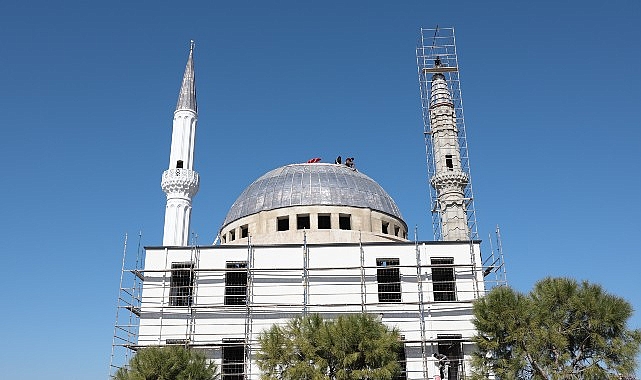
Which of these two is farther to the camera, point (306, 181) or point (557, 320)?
point (306, 181)

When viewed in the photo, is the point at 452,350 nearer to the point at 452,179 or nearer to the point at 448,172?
the point at 452,179

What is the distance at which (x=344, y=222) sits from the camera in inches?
1240

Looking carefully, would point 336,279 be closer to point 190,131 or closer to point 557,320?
point 557,320

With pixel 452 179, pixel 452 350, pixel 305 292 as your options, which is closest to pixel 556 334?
pixel 452 350

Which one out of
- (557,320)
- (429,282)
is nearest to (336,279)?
(429,282)

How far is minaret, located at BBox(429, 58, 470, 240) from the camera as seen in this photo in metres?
36.4

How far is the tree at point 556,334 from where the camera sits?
19062 millimetres

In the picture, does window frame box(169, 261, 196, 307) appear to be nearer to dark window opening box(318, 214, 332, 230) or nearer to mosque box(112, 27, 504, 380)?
mosque box(112, 27, 504, 380)

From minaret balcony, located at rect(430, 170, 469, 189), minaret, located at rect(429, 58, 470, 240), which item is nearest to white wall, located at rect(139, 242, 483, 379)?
minaret, located at rect(429, 58, 470, 240)

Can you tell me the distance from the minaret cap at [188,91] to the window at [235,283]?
39.9ft

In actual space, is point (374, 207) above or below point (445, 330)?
above

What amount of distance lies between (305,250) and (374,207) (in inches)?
298

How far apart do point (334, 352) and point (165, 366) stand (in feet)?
18.3

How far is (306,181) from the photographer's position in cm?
3278
